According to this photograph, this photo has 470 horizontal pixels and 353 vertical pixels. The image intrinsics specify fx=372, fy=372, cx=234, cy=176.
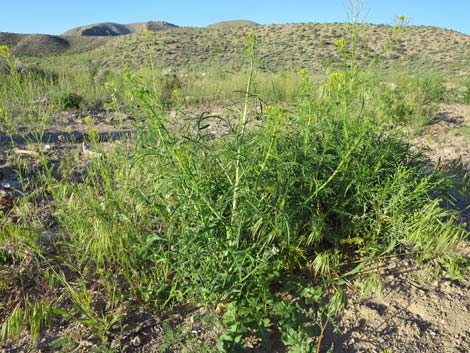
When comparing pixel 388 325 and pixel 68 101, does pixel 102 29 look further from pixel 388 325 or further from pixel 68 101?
pixel 388 325

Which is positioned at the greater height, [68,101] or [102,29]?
[102,29]

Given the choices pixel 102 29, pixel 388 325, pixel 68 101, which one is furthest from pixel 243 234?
pixel 102 29

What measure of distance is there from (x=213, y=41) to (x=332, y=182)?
1159 inches

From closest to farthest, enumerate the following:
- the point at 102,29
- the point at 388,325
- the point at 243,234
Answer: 1. the point at 388,325
2. the point at 243,234
3. the point at 102,29

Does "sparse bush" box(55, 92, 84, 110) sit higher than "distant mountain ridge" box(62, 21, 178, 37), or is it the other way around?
"distant mountain ridge" box(62, 21, 178, 37)

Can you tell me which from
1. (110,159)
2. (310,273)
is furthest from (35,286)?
(310,273)

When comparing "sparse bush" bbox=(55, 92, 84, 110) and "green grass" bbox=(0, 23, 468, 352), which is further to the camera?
"sparse bush" bbox=(55, 92, 84, 110)

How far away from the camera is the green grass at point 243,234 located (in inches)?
63.6

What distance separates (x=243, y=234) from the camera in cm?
179

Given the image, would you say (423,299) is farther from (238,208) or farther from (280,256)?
(238,208)

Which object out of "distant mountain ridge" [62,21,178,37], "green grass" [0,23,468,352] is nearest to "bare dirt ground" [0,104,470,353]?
"green grass" [0,23,468,352]

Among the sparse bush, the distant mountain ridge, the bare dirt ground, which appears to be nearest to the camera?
the bare dirt ground

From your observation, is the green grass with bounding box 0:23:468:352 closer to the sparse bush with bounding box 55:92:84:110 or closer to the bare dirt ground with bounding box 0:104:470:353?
the bare dirt ground with bounding box 0:104:470:353

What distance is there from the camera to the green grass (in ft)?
5.30
